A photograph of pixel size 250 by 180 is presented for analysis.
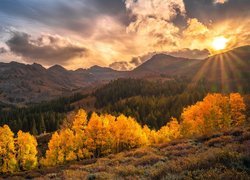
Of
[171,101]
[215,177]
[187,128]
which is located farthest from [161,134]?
[171,101]

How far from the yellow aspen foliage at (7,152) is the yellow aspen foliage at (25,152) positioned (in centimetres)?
206

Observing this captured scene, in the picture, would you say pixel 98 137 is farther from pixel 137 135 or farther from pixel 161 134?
pixel 161 134

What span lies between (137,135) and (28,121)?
130689mm

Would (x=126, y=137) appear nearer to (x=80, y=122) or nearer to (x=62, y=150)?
(x=80, y=122)

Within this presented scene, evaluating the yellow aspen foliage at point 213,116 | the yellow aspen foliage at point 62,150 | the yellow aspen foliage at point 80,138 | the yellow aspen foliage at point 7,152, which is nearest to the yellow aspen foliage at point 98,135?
the yellow aspen foliage at point 80,138

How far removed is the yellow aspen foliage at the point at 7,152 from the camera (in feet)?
242

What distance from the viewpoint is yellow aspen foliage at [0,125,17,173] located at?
242 feet

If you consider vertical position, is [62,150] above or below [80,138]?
below

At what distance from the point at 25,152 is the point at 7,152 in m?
4.58

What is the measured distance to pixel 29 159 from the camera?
76625 mm

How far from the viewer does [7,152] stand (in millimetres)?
75500

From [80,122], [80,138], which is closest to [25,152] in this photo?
[80,138]

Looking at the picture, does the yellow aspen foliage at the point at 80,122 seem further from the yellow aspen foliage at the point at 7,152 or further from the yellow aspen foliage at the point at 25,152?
the yellow aspen foliage at the point at 7,152

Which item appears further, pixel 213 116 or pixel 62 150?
pixel 62 150
